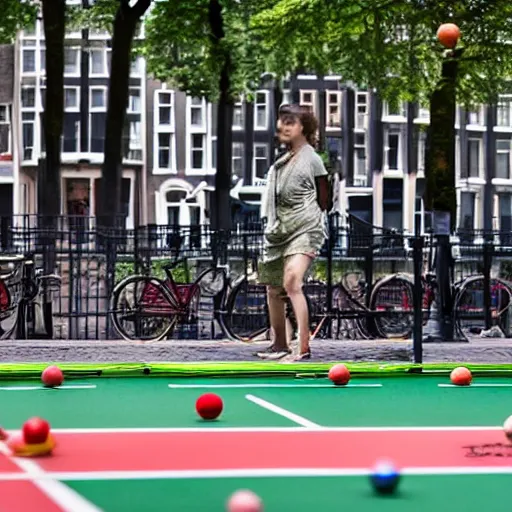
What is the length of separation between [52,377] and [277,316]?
9.80 ft

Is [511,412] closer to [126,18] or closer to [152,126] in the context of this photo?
[126,18]

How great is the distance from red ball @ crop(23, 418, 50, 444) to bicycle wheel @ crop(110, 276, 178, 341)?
10.1 meters

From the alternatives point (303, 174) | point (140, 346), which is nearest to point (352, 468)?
point (303, 174)

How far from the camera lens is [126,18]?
26062 mm

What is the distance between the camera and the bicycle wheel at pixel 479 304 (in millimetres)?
16659

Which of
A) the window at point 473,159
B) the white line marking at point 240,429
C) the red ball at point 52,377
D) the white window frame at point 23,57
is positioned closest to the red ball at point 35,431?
the white line marking at point 240,429

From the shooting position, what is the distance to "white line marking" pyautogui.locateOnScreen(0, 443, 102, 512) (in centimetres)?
445

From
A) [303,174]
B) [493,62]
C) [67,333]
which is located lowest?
[67,333]

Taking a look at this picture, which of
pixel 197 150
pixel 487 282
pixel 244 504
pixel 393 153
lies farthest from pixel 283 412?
pixel 393 153

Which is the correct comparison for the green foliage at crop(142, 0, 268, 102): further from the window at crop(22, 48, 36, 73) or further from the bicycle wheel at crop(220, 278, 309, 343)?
the window at crop(22, 48, 36, 73)

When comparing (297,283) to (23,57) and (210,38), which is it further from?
(23,57)

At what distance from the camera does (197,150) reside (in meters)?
61.1

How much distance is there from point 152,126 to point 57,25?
117 feet

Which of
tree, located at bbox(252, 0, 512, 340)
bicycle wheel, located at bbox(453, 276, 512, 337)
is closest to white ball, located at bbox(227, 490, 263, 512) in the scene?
tree, located at bbox(252, 0, 512, 340)
